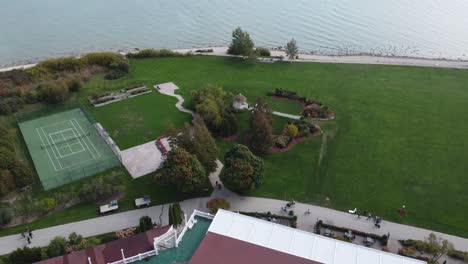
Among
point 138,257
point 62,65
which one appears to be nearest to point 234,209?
point 138,257

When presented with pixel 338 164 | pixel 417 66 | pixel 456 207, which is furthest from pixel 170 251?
pixel 417 66

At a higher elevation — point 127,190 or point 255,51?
point 255,51

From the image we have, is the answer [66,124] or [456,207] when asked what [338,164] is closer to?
[456,207]

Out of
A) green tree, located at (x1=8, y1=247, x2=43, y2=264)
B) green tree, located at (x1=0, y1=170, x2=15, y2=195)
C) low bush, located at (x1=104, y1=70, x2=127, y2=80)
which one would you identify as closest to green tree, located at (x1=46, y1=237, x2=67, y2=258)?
green tree, located at (x1=8, y1=247, x2=43, y2=264)

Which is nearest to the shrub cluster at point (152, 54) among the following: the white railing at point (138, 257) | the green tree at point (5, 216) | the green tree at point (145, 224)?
the green tree at point (5, 216)

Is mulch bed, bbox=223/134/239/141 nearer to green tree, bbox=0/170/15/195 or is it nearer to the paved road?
the paved road

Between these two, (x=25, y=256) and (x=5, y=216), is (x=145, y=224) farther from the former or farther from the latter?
(x=5, y=216)
